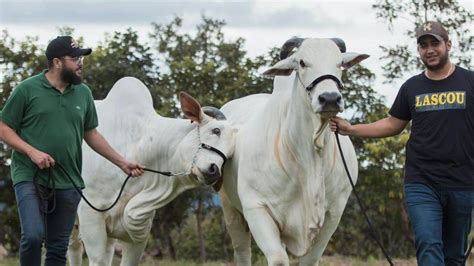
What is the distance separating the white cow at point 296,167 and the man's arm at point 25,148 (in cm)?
189

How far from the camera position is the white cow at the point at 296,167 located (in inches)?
346

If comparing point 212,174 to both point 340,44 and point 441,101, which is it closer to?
point 340,44

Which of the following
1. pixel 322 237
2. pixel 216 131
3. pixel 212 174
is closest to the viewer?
pixel 322 237

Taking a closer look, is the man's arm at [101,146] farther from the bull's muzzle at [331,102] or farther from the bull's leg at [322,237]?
the bull's muzzle at [331,102]

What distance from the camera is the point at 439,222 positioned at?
8.20 m

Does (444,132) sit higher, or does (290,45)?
(290,45)

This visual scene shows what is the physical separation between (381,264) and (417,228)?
5.84m

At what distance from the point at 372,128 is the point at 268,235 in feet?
4.08

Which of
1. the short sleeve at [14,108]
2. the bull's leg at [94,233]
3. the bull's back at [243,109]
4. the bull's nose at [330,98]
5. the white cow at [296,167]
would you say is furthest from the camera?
the bull's back at [243,109]

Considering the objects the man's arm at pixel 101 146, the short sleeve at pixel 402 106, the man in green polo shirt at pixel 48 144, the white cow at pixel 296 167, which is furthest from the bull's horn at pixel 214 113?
the short sleeve at pixel 402 106

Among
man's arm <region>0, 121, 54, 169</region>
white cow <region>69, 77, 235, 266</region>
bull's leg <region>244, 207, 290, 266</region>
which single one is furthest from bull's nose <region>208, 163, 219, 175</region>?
man's arm <region>0, 121, 54, 169</region>

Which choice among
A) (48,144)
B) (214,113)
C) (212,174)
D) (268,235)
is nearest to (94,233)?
(212,174)

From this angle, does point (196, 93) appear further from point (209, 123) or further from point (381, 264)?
point (209, 123)

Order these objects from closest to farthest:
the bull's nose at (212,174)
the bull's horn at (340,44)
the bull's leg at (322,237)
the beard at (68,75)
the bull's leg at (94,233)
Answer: the beard at (68,75)
the bull's horn at (340,44)
the bull's leg at (322,237)
the bull's nose at (212,174)
the bull's leg at (94,233)
